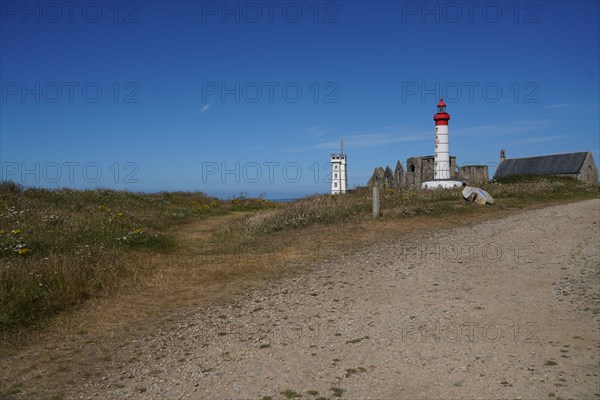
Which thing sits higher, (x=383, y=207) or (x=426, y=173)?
(x=426, y=173)

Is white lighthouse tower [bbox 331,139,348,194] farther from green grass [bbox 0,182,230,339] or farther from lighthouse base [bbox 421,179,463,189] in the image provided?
green grass [bbox 0,182,230,339]

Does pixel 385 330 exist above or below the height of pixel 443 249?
below

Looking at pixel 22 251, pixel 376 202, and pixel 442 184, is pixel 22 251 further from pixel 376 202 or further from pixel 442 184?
pixel 442 184

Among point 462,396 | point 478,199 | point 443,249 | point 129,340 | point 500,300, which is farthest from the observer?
point 478,199

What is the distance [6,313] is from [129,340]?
2220 mm

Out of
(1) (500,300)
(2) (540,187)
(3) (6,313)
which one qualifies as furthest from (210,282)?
(2) (540,187)

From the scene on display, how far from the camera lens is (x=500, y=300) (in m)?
7.64

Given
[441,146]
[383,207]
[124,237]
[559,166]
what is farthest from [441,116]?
[559,166]

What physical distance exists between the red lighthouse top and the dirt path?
18.8 m

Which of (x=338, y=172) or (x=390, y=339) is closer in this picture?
(x=390, y=339)

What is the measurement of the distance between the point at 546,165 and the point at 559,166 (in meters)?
1.54

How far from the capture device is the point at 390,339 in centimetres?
615

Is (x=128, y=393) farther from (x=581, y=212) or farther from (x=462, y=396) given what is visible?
(x=581, y=212)

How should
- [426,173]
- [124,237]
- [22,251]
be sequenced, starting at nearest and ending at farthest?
[22,251] → [124,237] → [426,173]
